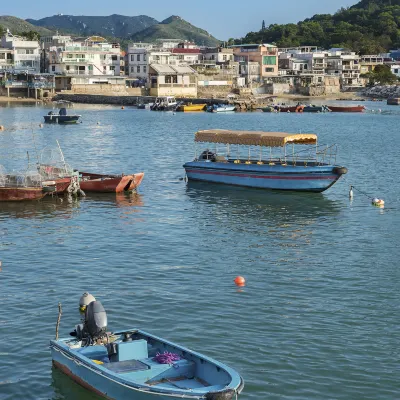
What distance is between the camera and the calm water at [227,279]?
64.6 feet

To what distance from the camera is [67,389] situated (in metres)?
18.4

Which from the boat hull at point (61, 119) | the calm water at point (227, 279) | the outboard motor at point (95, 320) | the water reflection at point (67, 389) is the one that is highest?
the boat hull at point (61, 119)

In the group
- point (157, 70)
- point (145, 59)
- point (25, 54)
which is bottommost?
point (157, 70)

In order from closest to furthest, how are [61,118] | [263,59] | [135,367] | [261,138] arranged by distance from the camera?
[135,367] → [261,138] → [61,118] → [263,59]

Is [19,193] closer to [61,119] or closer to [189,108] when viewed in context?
[61,119]

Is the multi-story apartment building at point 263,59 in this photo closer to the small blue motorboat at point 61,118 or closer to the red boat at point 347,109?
the red boat at point 347,109

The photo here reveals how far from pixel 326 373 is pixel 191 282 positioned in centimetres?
816

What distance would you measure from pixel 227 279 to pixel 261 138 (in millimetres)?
20051

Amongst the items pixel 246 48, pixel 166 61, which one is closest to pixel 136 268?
pixel 166 61

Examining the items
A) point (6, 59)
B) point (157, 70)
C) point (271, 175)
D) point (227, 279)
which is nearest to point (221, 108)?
point (157, 70)

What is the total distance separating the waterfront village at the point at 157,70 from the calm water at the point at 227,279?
4094 inches

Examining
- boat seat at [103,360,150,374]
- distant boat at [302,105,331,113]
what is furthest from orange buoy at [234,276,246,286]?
distant boat at [302,105,331,113]

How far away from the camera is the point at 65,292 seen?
997 inches

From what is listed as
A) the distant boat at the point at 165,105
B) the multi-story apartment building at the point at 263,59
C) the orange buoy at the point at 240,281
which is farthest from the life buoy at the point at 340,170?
the multi-story apartment building at the point at 263,59
